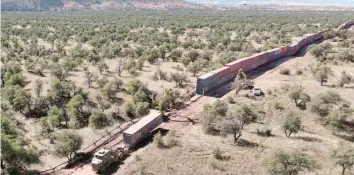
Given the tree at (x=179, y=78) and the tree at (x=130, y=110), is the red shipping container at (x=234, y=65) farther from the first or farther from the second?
the tree at (x=130, y=110)

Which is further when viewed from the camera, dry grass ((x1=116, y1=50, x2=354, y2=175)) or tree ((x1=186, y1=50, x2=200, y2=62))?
tree ((x1=186, y1=50, x2=200, y2=62))

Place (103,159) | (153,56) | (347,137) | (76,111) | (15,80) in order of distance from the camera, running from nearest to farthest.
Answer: (103,159) → (347,137) → (76,111) → (15,80) → (153,56)

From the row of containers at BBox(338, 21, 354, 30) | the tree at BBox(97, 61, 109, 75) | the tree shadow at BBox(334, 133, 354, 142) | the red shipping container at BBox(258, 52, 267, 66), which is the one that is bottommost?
the tree shadow at BBox(334, 133, 354, 142)

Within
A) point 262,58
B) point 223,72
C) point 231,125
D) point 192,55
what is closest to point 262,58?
point 262,58

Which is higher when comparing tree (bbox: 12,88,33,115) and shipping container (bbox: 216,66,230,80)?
shipping container (bbox: 216,66,230,80)

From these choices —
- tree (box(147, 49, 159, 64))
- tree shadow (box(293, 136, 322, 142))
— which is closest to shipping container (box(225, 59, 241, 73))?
tree (box(147, 49, 159, 64))

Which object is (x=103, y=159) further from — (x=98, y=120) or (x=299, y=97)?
(x=299, y=97)

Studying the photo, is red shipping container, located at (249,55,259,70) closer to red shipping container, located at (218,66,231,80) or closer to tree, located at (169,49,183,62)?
red shipping container, located at (218,66,231,80)
